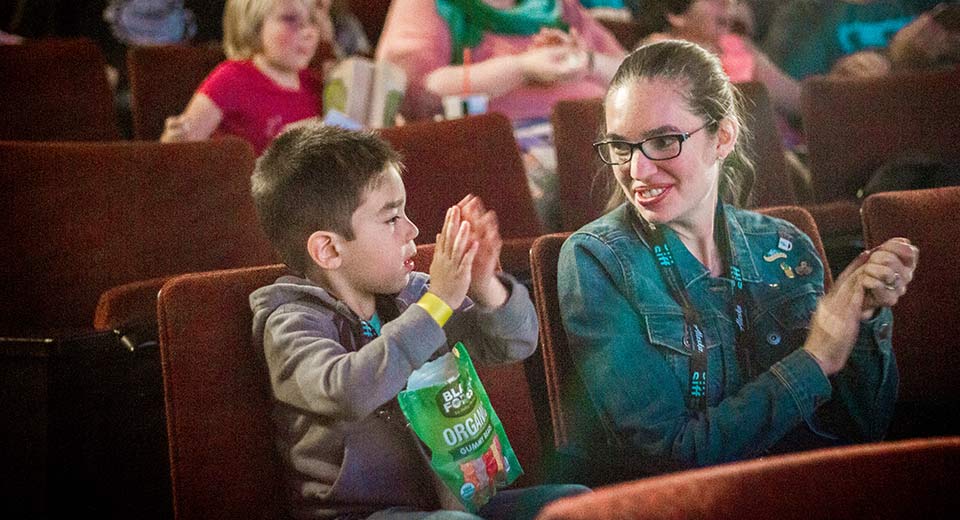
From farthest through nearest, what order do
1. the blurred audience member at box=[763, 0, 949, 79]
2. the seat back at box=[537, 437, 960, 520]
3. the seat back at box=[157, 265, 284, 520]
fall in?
the blurred audience member at box=[763, 0, 949, 79] < the seat back at box=[157, 265, 284, 520] < the seat back at box=[537, 437, 960, 520]

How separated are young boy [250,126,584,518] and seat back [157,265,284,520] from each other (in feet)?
0.13

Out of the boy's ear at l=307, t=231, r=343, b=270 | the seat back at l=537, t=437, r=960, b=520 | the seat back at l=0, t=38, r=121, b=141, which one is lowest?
the seat back at l=0, t=38, r=121, b=141

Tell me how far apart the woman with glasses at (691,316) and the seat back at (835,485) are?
0.46 metres

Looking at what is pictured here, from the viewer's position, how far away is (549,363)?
1.16m

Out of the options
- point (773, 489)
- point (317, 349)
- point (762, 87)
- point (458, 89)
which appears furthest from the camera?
point (458, 89)

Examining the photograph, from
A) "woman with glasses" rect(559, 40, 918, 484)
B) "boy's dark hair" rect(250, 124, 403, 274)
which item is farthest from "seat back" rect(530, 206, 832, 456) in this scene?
"boy's dark hair" rect(250, 124, 403, 274)

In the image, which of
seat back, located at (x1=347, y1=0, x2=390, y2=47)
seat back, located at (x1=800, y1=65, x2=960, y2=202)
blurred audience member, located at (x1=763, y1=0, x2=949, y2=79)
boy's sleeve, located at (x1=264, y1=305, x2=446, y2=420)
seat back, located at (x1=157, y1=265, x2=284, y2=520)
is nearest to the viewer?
boy's sleeve, located at (x1=264, y1=305, x2=446, y2=420)

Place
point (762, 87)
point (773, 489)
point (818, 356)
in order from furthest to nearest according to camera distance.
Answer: point (762, 87) < point (818, 356) < point (773, 489)

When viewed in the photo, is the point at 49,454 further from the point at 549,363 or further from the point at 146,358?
the point at 549,363

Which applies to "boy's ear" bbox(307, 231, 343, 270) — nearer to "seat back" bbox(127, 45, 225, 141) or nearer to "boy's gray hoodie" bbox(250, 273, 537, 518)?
"boy's gray hoodie" bbox(250, 273, 537, 518)

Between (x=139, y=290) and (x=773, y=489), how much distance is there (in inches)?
38.8

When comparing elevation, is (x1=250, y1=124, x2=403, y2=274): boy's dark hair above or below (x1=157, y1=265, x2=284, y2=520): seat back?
above

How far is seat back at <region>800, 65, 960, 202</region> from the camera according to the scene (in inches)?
83.9

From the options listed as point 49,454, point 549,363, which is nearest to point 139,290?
point 49,454
